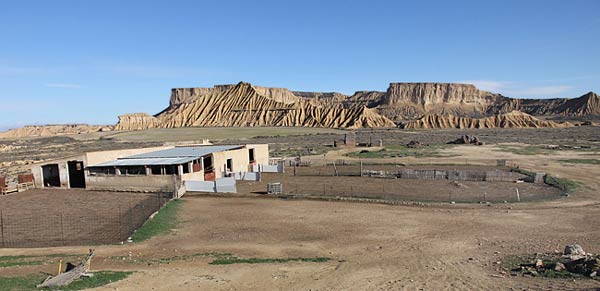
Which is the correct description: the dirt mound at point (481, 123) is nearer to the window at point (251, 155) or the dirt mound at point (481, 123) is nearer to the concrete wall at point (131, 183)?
the window at point (251, 155)

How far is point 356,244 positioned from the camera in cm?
1816

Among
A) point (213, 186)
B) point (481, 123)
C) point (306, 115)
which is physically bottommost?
point (213, 186)

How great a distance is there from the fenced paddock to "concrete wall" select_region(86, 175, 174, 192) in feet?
2.66

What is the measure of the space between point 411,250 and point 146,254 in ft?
34.7

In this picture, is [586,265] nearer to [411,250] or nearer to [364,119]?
[411,250]

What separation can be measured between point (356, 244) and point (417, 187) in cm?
1537

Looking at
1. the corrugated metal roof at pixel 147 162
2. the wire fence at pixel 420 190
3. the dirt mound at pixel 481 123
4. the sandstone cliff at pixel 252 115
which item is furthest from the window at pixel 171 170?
the sandstone cliff at pixel 252 115

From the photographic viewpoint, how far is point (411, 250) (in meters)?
17.0

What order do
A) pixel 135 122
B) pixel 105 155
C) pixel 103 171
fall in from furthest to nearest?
pixel 135 122, pixel 105 155, pixel 103 171

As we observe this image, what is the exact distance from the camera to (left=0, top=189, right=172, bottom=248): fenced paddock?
64.5 feet

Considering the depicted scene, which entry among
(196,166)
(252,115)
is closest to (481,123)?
(252,115)

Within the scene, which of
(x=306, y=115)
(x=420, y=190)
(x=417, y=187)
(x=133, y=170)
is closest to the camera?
(x=420, y=190)

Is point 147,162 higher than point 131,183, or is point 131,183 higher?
point 147,162

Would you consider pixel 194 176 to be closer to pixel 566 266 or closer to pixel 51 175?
pixel 51 175
